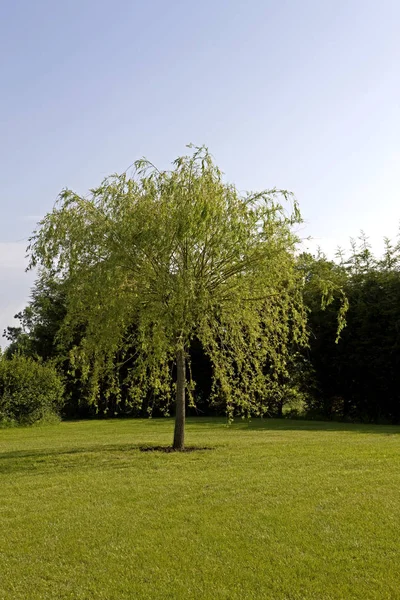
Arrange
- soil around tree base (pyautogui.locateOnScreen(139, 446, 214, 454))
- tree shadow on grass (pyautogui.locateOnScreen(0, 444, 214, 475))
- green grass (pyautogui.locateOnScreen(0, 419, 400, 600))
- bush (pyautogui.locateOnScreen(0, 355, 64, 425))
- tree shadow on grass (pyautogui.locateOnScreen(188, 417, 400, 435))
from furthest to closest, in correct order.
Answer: bush (pyautogui.locateOnScreen(0, 355, 64, 425)) < tree shadow on grass (pyautogui.locateOnScreen(188, 417, 400, 435)) < soil around tree base (pyautogui.locateOnScreen(139, 446, 214, 454)) < tree shadow on grass (pyautogui.locateOnScreen(0, 444, 214, 475)) < green grass (pyautogui.locateOnScreen(0, 419, 400, 600))

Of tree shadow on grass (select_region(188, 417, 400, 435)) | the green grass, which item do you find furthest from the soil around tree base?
tree shadow on grass (select_region(188, 417, 400, 435))

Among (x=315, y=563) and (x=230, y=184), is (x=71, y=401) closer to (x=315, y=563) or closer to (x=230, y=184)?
(x=230, y=184)

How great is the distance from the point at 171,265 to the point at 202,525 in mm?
5623

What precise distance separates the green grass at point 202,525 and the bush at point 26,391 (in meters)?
8.73

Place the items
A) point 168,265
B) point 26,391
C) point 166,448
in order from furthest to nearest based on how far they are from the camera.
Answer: point 26,391, point 166,448, point 168,265

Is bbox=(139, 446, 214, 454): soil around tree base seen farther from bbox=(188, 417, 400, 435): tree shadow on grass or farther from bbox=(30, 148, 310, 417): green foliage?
bbox=(188, 417, 400, 435): tree shadow on grass

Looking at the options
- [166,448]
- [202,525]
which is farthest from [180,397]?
[202,525]

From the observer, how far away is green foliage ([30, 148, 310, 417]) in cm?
1032

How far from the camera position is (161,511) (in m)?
6.86

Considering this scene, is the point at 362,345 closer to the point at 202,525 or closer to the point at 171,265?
the point at 171,265

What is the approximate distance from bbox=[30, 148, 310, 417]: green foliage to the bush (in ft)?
30.1

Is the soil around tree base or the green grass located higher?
the soil around tree base

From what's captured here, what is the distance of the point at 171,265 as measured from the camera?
10.9 m

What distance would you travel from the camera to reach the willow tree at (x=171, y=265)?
1032 cm
